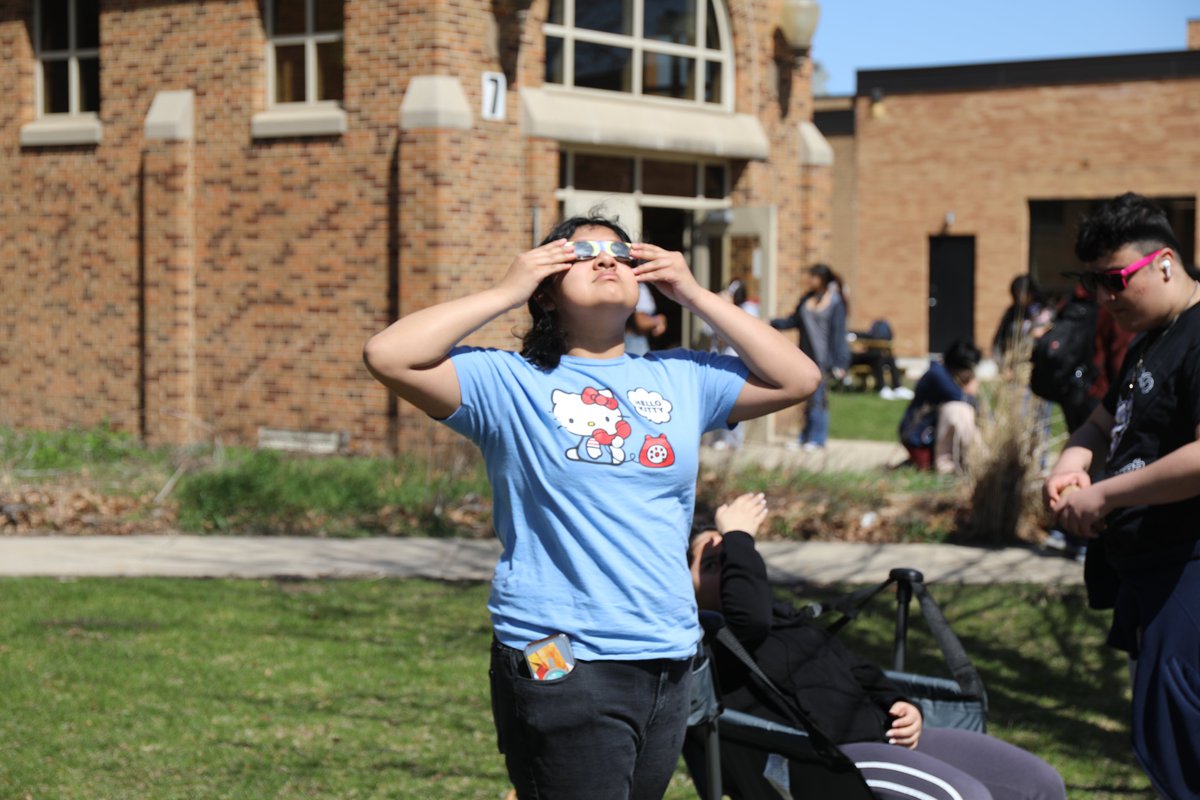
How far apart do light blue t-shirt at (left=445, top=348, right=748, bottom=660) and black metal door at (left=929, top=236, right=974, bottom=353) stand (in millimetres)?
27530

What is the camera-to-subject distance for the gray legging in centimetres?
368

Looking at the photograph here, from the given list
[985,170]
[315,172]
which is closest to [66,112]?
[315,172]

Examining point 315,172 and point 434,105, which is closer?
point 434,105

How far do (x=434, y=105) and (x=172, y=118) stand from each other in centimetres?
305

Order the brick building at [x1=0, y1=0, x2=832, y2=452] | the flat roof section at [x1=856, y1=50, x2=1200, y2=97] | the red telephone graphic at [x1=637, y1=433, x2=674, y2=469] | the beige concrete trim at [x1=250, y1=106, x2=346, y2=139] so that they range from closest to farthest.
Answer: the red telephone graphic at [x1=637, y1=433, x2=674, y2=469]
the brick building at [x1=0, y1=0, x2=832, y2=452]
the beige concrete trim at [x1=250, y1=106, x2=346, y2=139]
the flat roof section at [x1=856, y1=50, x2=1200, y2=97]

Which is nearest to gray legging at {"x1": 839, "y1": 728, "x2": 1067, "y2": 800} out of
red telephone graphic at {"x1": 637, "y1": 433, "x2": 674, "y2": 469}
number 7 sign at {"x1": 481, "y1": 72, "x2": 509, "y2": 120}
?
red telephone graphic at {"x1": 637, "y1": 433, "x2": 674, "y2": 469}

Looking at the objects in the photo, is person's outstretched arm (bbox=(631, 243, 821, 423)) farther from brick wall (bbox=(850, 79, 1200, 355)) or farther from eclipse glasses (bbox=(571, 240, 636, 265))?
brick wall (bbox=(850, 79, 1200, 355))

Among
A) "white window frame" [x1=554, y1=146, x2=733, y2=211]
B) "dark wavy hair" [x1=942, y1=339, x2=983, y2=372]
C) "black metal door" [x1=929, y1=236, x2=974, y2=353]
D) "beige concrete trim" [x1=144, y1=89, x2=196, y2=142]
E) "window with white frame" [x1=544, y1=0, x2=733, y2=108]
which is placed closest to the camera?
"dark wavy hair" [x1=942, y1=339, x2=983, y2=372]

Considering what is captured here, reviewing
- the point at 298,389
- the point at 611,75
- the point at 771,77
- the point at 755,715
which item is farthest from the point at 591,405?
the point at 771,77

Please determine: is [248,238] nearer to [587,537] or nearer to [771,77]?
[771,77]

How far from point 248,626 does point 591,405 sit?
4.65 metres

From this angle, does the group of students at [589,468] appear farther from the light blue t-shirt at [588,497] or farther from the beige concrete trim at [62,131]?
the beige concrete trim at [62,131]

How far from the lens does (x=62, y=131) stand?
15125 mm

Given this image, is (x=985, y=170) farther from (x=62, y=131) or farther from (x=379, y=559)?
(x=379, y=559)
